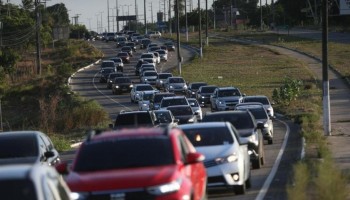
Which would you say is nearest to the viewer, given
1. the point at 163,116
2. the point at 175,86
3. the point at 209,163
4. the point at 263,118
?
the point at 209,163

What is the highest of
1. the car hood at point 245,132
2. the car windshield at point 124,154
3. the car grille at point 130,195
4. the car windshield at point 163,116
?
the car windshield at point 124,154

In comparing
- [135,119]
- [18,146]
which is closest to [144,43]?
[135,119]

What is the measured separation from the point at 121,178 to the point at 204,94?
52921 mm

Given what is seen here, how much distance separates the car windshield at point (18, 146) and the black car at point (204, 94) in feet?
147

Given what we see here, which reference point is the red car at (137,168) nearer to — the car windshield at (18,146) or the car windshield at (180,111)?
the car windshield at (18,146)

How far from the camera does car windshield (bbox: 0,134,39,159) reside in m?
20.5

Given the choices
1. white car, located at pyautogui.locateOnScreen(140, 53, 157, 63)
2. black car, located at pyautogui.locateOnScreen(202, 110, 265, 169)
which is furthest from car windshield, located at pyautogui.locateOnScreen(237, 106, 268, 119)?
white car, located at pyautogui.locateOnScreen(140, 53, 157, 63)

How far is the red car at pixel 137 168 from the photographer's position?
1288 centimetres

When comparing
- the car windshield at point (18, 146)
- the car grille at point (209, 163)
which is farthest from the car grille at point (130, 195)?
the car windshield at point (18, 146)

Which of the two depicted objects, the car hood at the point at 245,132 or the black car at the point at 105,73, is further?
the black car at the point at 105,73

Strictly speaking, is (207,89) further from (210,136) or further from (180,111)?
(210,136)

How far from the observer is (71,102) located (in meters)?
69.5

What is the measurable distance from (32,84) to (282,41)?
180ft

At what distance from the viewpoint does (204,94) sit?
6594 cm
